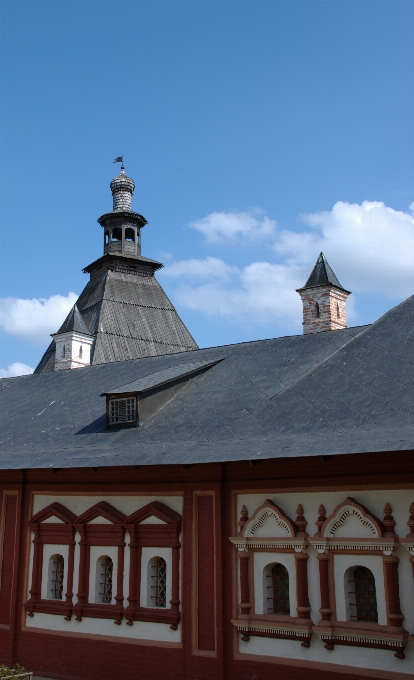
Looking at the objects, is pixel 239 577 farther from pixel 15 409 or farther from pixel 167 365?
pixel 15 409

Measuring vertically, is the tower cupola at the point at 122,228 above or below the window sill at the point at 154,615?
above

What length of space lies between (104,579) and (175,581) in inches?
70.4

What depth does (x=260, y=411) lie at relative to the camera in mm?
11703

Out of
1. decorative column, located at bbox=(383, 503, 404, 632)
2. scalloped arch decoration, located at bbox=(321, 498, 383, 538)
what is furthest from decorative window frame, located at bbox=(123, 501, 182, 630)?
decorative column, located at bbox=(383, 503, 404, 632)

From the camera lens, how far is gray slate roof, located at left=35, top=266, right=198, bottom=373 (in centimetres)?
3291

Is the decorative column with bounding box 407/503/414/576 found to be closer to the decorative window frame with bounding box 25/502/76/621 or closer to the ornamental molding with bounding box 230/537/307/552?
the ornamental molding with bounding box 230/537/307/552

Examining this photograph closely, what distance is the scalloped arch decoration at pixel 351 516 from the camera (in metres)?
9.59

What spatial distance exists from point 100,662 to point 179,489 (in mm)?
3278

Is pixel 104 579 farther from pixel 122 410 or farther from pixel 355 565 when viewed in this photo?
pixel 355 565

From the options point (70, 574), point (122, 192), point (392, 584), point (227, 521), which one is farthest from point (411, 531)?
point (122, 192)

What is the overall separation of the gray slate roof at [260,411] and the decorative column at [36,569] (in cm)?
152

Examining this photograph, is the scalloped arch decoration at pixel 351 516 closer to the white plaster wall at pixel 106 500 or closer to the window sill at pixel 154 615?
the white plaster wall at pixel 106 500

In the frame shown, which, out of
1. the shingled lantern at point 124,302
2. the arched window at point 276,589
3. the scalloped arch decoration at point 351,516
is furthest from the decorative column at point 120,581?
the shingled lantern at point 124,302

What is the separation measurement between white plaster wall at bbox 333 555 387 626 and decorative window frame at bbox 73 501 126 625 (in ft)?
13.1
